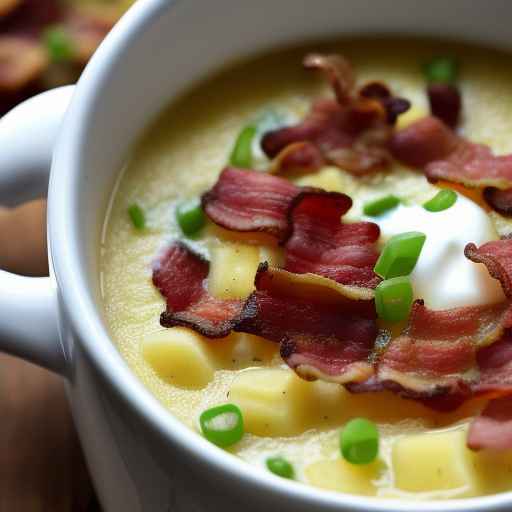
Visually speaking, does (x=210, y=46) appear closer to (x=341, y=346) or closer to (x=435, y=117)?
(x=435, y=117)

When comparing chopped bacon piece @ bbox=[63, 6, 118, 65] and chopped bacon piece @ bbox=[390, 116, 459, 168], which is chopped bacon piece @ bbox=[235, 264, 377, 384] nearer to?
chopped bacon piece @ bbox=[390, 116, 459, 168]

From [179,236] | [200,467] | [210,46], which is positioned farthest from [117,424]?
[210,46]

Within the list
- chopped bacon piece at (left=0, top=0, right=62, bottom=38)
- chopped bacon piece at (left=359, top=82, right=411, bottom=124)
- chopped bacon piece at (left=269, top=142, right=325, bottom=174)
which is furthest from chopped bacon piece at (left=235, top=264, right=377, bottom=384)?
chopped bacon piece at (left=0, top=0, right=62, bottom=38)

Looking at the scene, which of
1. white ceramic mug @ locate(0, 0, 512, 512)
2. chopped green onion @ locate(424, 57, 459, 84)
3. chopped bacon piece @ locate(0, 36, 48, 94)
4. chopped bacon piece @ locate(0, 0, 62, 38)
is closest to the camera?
white ceramic mug @ locate(0, 0, 512, 512)

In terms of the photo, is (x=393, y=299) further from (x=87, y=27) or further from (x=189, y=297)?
(x=87, y=27)

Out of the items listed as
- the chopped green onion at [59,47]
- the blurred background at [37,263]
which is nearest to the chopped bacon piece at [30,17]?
the blurred background at [37,263]

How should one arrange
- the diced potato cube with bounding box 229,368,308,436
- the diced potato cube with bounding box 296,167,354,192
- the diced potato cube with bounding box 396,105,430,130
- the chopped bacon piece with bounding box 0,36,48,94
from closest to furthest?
1. the diced potato cube with bounding box 229,368,308,436
2. the diced potato cube with bounding box 296,167,354,192
3. the diced potato cube with bounding box 396,105,430,130
4. the chopped bacon piece with bounding box 0,36,48,94

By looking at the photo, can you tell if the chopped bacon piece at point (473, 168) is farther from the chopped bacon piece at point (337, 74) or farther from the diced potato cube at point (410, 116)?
the chopped bacon piece at point (337, 74)
